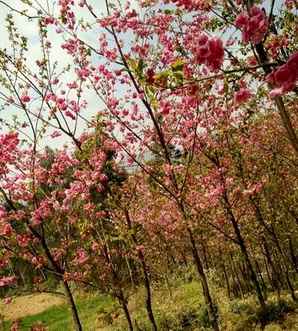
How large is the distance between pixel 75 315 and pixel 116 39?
559 cm

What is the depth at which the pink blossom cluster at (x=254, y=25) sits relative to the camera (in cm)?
248

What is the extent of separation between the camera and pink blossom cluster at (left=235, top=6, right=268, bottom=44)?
8.15 feet

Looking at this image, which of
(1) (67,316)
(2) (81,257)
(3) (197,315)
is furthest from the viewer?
(1) (67,316)

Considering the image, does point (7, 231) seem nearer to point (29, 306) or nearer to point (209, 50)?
point (209, 50)

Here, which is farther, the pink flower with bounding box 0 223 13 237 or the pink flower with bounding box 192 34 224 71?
the pink flower with bounding box 0 223 13 237

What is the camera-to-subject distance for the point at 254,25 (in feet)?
8.16

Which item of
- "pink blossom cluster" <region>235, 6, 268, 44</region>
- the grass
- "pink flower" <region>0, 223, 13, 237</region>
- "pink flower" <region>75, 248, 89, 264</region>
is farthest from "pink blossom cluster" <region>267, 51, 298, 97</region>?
the grass

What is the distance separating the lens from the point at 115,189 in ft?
47.0

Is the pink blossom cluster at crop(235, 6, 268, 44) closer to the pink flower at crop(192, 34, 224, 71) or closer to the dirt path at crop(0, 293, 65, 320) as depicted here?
the pink flower at crop(192, 34, 224, 71)

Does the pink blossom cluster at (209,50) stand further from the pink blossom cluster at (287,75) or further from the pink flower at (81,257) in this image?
the pink flower at (81,257)

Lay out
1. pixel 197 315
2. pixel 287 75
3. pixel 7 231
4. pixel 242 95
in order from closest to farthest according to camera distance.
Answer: pixel 287 75 → pixel 242 95 → pixel 7 231 → pixel 197 315

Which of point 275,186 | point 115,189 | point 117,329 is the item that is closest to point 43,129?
point 115,189

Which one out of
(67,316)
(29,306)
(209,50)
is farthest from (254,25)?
(29,306)

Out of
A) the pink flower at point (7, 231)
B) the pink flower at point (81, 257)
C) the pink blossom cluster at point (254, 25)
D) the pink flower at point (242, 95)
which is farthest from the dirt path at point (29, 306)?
the pink blossom cluster at point (254, 25)
